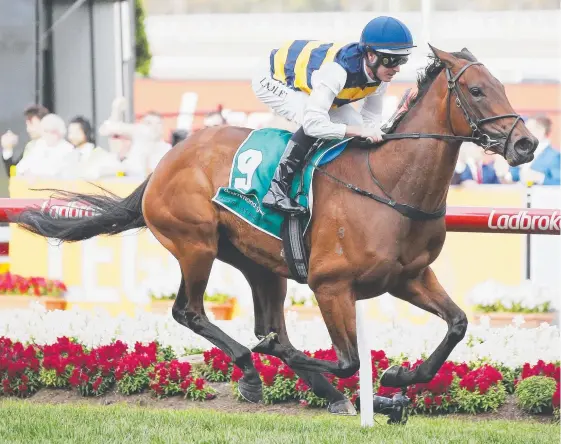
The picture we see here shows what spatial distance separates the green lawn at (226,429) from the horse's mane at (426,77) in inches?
55.8

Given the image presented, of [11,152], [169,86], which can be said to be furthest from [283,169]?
[169,86]

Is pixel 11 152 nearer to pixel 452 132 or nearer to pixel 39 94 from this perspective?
pixel 39 94

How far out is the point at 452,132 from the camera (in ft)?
18.0

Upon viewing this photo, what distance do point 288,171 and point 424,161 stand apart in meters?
0.65

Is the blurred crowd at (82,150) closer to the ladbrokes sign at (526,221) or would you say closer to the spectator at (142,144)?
the spectator at (142,144)

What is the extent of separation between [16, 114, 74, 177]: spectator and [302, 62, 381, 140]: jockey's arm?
4894mm

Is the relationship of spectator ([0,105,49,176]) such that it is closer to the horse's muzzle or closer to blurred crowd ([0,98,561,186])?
blurred crowd ([0,98,561,186])

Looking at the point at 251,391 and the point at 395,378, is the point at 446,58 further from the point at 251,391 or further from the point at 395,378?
the point at 251,391

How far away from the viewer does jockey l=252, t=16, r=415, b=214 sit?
18.1 feet

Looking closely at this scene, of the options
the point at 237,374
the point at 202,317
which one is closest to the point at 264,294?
the point at 202,317

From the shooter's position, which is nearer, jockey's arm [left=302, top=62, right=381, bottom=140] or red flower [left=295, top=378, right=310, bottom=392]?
jockey's arm [left=302, top=62, right=381, bottom=140]

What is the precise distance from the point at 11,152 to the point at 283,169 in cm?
636

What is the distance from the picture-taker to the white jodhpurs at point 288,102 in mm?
5973

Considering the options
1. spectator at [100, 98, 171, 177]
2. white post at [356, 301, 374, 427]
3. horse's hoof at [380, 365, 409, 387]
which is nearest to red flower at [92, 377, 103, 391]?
white post at [356, 301, 374, 427]
